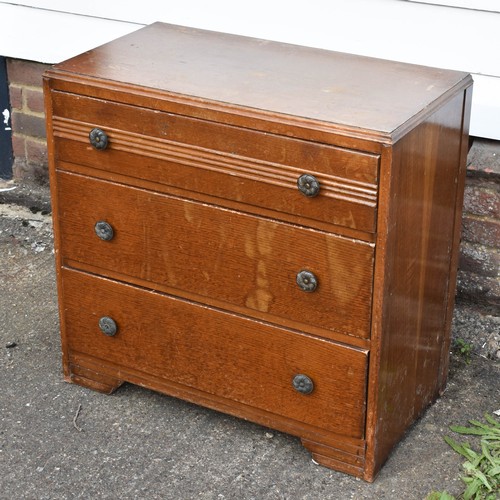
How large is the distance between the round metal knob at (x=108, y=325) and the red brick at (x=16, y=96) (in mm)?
1402

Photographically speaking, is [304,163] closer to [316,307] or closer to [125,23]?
[316,307]

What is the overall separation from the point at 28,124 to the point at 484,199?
1.82 m

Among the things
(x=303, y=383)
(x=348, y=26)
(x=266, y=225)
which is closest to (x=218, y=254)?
(x=266, y=225)

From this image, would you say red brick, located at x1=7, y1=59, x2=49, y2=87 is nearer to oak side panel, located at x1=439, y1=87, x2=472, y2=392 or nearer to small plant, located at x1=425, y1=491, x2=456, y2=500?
oak side panel, located at x1=439, y1=87, x2=472, y2=392

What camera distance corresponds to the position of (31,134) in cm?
440

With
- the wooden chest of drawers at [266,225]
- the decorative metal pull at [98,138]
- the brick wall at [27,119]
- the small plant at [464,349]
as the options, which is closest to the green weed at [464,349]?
the small plant at [464,349]

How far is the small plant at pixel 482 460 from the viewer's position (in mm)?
3047

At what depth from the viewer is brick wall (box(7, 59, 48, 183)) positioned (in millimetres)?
4305

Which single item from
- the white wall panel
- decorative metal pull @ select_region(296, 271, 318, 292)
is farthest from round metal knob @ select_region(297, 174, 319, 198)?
the white wall panel

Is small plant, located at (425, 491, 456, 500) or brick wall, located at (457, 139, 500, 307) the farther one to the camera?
A: brick wall, located at (457, 139, 500, 307)

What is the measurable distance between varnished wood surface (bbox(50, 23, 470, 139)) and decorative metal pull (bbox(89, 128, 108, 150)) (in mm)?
143

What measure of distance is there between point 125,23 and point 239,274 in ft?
4.56

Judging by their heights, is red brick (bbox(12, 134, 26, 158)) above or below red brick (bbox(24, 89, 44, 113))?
below

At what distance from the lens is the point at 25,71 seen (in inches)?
170
